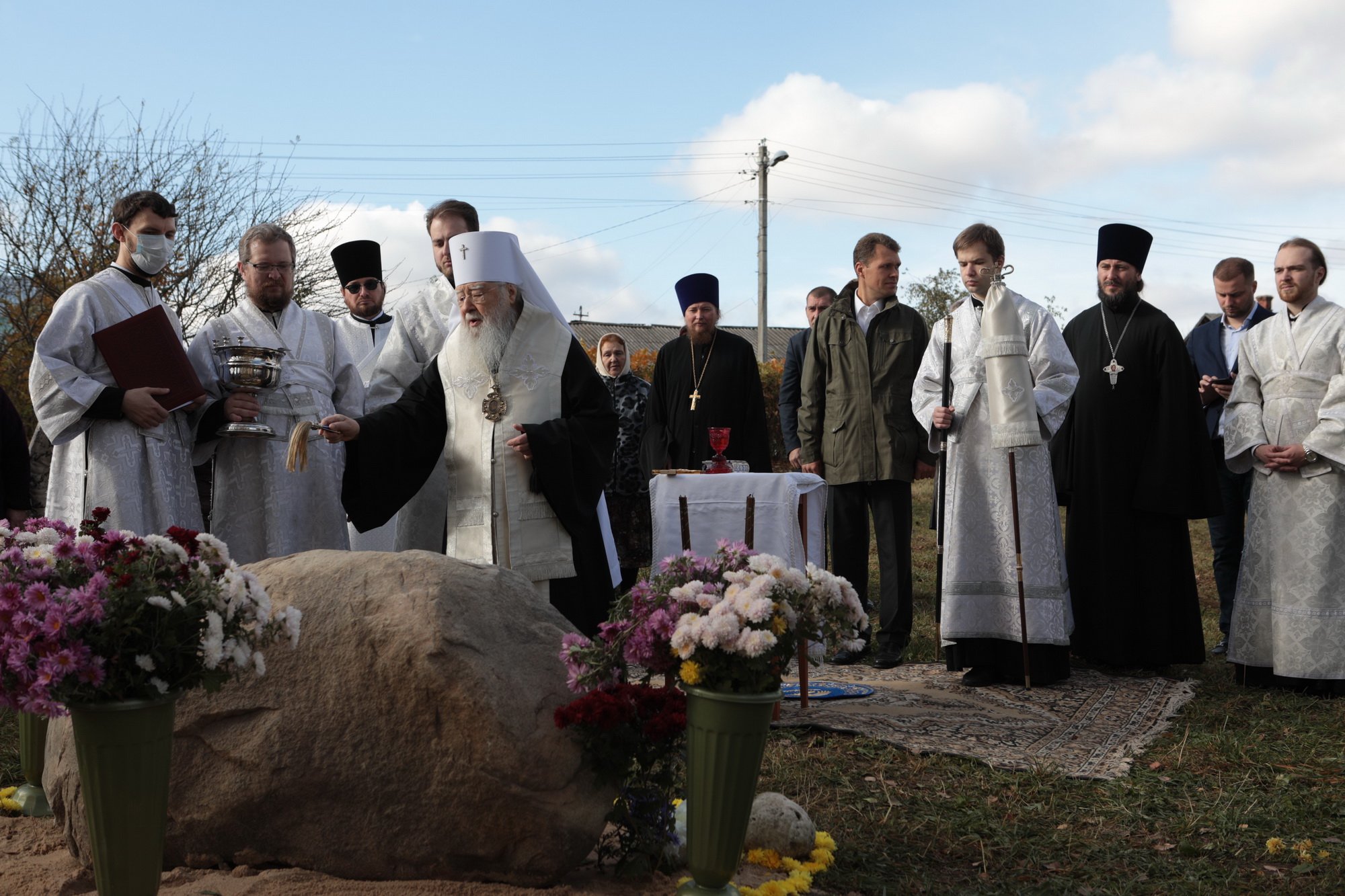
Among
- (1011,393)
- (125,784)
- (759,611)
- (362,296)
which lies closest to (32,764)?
(125,784)

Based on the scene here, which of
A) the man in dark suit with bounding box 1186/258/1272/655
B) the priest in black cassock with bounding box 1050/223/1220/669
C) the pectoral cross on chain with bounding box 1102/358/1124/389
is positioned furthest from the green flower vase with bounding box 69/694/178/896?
the man in dark suit with bounding box 1186/258/1272/655

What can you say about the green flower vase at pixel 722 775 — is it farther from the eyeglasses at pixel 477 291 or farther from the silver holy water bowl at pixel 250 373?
the silver holy water bowl at pixel 250 373

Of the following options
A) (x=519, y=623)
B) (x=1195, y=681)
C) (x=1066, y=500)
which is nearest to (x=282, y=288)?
(x=519, y=623)

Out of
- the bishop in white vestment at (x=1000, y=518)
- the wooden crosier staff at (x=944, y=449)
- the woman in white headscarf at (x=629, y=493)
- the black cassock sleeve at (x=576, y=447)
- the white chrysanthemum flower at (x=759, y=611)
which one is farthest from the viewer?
the woman in white headscarf at (x=629, y=493)

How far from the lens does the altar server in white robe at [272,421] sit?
540 cm

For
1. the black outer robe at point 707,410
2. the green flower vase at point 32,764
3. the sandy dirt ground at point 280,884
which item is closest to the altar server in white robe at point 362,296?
the black outer robe at point 707,410

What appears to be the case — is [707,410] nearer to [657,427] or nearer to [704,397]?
[704,397]

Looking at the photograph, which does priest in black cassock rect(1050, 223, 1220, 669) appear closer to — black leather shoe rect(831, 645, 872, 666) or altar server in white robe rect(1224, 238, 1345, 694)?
altar server in white robe rect(1224, 238, 1345, 694)

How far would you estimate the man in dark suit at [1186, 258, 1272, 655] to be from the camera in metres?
7.80

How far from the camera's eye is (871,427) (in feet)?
23.5

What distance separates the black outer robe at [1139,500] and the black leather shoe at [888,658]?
1061 mm

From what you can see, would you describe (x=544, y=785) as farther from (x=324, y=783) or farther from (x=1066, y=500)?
(x=1066, y=500)

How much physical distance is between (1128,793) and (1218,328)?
4.75 metres

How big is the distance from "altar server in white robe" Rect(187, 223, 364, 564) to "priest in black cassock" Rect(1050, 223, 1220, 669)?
419 centimetres
